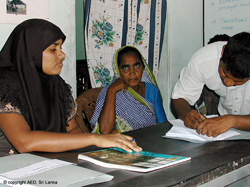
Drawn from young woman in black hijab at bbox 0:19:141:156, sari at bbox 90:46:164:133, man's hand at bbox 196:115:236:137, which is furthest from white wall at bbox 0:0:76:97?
man's hand at bbox 196:115:236:137

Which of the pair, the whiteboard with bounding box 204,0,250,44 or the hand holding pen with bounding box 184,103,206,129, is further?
the whiteboard with bounding box 204,0,250,44

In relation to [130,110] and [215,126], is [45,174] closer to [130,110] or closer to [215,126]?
[215,126]

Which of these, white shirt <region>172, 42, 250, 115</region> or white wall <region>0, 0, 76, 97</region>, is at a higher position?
white wall <region>0, 0, 76, 97</region>

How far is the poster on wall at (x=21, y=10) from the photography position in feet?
6.01

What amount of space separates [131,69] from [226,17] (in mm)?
1411

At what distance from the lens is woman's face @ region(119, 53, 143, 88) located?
7.32 feet

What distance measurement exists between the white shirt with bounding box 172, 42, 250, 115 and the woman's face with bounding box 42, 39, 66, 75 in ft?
2.84

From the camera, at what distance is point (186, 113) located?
1754 mm

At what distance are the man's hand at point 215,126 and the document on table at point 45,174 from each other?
2.38 ft

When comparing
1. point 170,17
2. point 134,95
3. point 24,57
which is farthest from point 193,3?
point 24,57

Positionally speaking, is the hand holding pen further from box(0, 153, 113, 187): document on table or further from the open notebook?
box(0, 153, 113, 187): document on table

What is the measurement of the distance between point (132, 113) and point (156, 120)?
21 cm

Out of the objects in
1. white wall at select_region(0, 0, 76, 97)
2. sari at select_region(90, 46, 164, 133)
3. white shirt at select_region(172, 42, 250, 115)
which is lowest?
sari at select_region(90, 46, 164, 133)

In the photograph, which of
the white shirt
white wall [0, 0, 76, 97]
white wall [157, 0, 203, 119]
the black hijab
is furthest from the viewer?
white wall [157, 0, 203, 119]
